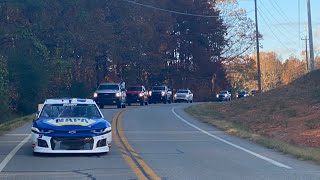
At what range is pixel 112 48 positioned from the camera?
2621 inches

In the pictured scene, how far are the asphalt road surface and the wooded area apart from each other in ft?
67.4

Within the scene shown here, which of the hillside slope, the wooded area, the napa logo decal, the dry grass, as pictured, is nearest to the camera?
the napa logo decal

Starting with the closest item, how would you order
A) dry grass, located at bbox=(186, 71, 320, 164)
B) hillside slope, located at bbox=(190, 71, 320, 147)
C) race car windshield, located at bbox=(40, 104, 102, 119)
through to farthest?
race car windshield, located at bbox=(40, 104, 102, 119) < dry grass, located at bbox=(186, 71, 320, 164) < hillside slope, located at bbox=(190, 71, 320, 147)

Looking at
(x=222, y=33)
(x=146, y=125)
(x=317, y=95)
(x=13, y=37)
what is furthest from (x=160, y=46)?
(x=146, y=125)

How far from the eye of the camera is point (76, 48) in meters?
58.6

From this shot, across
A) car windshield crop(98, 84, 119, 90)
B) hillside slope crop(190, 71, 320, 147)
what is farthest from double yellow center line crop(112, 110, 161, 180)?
car windshield crop(98, 84, 119, 90)

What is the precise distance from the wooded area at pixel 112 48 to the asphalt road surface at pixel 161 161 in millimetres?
20555

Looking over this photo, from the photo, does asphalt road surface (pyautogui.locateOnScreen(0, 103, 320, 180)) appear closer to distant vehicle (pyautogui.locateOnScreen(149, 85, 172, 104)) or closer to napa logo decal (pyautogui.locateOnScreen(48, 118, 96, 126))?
napa logo decal (pyautogui.locateOnScreen(48, 118, 96, 126))

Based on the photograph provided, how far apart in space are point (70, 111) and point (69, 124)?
64.0 inches

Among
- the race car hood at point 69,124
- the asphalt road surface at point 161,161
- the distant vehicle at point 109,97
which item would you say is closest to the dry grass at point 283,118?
the asphalt road surface at point 161,161

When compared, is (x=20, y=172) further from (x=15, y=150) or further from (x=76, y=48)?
(x=76, y=48)

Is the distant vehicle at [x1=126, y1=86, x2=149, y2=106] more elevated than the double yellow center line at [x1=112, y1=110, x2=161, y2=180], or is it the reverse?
the distant vehicle at [x1=126, y1=86, x2=149, y2=106]

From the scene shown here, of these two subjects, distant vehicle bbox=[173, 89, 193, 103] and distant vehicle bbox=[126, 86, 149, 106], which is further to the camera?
distant vehicle bbox=[173, 89, 193, 103]

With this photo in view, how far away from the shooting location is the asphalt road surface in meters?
14.1
